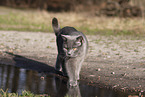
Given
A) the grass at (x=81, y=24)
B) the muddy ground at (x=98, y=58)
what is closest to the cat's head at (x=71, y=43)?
the muddy ground at (x=98, y=58)

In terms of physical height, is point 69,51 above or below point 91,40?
above

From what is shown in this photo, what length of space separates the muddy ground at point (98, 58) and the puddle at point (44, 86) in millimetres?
504

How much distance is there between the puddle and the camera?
20.3ft

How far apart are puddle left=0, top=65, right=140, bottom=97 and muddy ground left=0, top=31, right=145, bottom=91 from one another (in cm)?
50

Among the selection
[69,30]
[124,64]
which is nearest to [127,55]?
[124,64]

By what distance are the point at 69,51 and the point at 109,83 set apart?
57.7 inches

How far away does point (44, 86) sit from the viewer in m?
6.70

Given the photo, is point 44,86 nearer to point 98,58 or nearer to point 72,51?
point 72,51

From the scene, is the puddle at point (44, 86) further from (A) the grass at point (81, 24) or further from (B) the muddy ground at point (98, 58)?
(A) the grass at point (81, 24)

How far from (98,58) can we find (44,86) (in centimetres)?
371

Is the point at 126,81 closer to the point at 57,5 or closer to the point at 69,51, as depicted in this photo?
the point at 69,51

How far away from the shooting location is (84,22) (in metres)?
21.0

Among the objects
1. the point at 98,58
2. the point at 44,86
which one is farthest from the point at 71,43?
the point at 98,58

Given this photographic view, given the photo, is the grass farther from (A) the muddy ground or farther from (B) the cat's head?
(B) the cat's head
